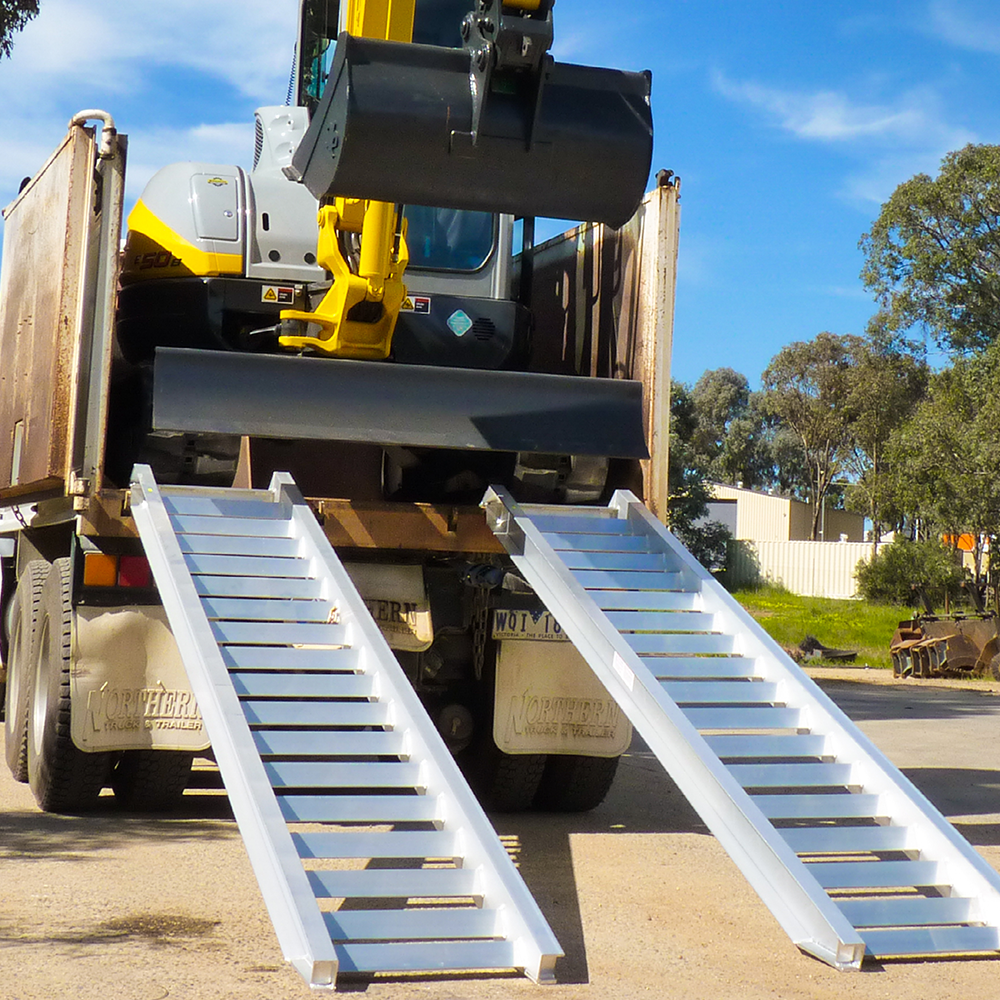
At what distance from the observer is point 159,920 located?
5012 millimetres

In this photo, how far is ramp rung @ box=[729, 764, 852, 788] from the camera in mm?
5387

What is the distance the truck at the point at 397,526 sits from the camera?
16.4ft

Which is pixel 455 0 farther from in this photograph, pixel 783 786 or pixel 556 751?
pixel 783 786


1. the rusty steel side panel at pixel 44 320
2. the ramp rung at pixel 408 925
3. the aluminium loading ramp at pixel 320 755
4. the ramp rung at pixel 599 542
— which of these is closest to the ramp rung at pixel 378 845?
the aluminium loading ramp at pixel 320 755

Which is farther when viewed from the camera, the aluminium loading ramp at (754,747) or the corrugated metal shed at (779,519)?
the corrugated metal shed at (779,519)

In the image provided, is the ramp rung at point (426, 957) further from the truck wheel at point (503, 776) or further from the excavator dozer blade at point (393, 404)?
the truck wheel at point (503, 776)

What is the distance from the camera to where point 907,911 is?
4.93 meters

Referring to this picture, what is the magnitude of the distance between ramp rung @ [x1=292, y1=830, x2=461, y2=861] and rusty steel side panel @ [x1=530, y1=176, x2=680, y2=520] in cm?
281

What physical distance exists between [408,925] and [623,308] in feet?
13.8

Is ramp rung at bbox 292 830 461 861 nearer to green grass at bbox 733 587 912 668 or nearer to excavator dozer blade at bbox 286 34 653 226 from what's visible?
excavator dozer blade at bbox 286 34 653 226

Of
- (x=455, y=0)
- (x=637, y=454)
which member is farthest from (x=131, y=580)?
(x=455, y=0)

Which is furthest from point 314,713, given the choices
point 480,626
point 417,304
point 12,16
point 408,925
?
point 12,16

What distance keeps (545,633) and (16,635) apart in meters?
3.10

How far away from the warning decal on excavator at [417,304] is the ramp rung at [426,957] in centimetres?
409
